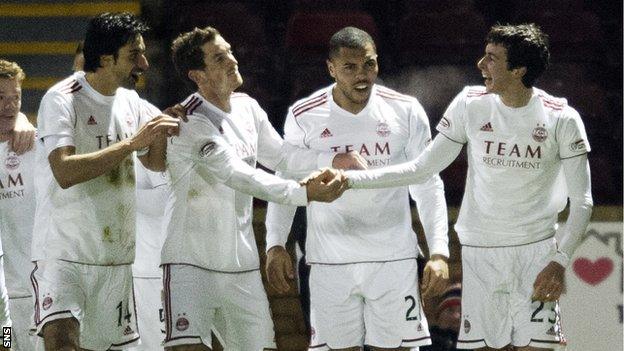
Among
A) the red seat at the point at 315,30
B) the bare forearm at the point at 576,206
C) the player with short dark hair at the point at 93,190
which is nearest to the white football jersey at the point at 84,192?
the player with short dark hair at the point at 93,190

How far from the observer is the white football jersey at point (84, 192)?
6.05 meters

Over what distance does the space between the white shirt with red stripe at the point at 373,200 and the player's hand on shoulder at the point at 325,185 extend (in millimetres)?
277

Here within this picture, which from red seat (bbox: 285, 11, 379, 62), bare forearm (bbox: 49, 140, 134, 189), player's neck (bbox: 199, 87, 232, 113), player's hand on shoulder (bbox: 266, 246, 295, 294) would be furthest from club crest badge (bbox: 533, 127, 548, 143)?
red seat (bbox: 285, 11, 379, 62)

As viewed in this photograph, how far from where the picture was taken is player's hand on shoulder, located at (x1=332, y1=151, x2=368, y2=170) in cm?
636

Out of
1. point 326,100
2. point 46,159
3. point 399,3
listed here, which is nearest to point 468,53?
point 399,3

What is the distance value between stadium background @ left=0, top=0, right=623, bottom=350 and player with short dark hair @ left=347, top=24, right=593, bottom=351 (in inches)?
130

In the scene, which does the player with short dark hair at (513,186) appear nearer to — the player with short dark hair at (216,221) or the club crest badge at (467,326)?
the club crest badge at (467,326)

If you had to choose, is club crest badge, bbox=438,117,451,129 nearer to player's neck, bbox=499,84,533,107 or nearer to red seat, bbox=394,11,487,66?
player's neck, bbox=499,84,533,107

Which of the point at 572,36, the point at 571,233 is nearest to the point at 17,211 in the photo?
the point at 571,233

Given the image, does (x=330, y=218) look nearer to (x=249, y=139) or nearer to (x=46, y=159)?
(x=249, y=139)

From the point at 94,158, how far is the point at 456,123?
166 centimetres

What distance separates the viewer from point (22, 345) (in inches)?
299

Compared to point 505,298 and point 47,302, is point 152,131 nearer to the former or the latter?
point 47,302

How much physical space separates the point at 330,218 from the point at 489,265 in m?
0.76
